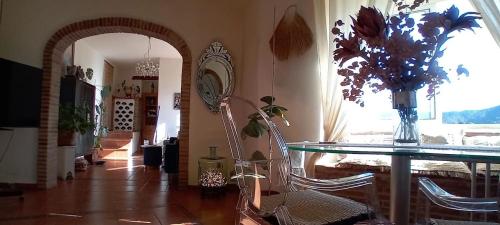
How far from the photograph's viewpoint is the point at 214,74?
188 inches

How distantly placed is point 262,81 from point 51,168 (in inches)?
127

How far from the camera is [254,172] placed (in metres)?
1.49

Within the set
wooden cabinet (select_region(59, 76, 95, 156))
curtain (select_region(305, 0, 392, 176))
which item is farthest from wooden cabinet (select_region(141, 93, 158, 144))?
curtain (select_region(305, 0, 392, 176))

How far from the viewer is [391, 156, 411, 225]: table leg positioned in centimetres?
139

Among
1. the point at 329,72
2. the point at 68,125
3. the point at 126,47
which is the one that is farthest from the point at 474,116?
the point at 126,47

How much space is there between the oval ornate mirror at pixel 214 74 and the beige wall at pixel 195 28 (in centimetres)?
9

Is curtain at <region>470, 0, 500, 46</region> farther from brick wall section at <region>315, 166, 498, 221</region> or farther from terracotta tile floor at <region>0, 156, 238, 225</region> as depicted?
terracotta tile floor at <region>0, 156, 238, 225</region>

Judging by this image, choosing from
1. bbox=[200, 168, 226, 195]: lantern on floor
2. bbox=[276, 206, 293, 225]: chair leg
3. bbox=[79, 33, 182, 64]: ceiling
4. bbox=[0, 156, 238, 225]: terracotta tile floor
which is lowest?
bbox=[0, 156, 238, 225]: terracotta tile floor

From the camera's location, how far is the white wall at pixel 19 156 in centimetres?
445

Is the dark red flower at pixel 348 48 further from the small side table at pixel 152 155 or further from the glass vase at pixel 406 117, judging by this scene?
the small side table at pixel 152 155

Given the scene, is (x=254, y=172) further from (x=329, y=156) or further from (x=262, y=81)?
(x=262, y=81)

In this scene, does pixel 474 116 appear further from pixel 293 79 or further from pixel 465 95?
pixel 293 79

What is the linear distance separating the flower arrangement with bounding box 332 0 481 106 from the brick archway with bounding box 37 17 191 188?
3443mm

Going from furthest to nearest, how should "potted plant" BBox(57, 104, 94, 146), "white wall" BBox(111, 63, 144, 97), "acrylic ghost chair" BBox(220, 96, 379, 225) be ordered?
1. "white wall" BBox(111, 63, 144, 97)
2. "potted plant" BBox(57, 104, 94, 146)
3. "acrylic ghost chair" BBox(220, 96, 379, 225)
